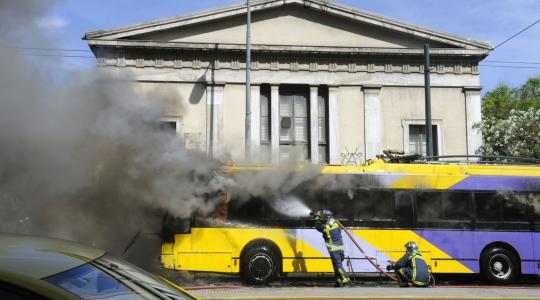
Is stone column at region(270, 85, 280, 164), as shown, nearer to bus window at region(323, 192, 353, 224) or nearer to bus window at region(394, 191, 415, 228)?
bus window at region(323, 192, 353, 224)

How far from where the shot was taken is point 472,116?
2481cm

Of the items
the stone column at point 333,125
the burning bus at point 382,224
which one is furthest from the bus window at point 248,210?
the stone column at point 333,125

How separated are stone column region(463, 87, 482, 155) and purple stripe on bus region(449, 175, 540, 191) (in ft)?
38.1

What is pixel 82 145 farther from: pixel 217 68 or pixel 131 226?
pixel 217 68

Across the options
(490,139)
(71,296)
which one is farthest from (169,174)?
(490,139)

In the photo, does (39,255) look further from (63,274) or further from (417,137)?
(417,137)

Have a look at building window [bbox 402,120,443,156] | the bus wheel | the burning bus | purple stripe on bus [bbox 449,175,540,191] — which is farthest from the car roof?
building window [bbox 402,120,443,156]

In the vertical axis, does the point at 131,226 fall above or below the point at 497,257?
above

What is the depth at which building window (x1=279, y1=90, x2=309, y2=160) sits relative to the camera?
24453 mm

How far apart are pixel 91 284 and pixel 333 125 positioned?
22.3 meters

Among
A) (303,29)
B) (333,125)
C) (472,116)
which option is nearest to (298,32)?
(303,29)

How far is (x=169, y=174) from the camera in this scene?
11305 mm

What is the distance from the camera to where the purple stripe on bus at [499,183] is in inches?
516

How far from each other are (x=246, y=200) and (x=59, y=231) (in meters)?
4.06
